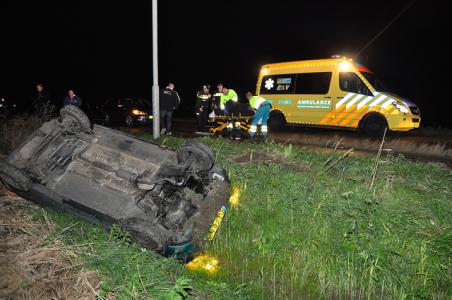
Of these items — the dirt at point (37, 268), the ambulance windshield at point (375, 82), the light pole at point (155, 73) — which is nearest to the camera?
the dirt at point (37, 268)

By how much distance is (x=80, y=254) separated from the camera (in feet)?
10.0

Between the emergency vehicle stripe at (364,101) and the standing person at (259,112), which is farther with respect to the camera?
the emergency vehicle stripe at (364,101)

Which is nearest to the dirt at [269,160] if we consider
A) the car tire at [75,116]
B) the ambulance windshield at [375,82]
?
the car tire at [75,116]

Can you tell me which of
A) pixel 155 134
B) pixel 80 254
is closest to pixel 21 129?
pixel 155 134

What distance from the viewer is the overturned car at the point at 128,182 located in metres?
3.53

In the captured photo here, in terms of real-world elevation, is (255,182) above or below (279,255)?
above

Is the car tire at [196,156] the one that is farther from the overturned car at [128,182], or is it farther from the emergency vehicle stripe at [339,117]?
the emergency vehicle stripe at [339,117]

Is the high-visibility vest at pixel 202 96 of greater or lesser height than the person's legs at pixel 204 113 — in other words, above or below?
above

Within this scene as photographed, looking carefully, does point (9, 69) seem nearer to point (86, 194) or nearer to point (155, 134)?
point (155, 134)

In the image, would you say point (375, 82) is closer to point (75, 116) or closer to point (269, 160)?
point (269, 160)

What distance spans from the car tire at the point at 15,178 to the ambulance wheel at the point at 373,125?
8914mm

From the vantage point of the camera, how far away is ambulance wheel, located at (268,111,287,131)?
12141 mm

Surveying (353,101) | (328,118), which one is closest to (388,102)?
(353,101)

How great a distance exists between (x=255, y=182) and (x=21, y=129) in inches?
234
